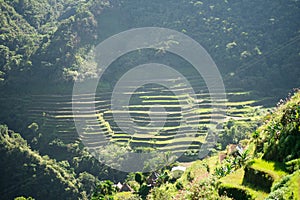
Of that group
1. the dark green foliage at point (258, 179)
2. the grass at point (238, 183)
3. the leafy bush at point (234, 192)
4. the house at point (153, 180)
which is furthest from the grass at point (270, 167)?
the house at point (153, 180)

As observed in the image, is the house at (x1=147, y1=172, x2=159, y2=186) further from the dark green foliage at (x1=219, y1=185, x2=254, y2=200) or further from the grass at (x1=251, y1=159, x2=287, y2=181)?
the grass at (x1=251, y1=159, x2=287, y2=181)

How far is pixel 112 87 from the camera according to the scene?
120 feet

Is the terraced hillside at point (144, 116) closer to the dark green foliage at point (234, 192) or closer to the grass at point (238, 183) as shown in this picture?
the grass at point (238, 183)

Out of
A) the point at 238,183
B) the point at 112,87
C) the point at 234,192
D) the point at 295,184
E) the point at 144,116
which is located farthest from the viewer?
the point at 112,87

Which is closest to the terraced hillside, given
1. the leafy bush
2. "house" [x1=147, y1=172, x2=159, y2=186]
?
"house" [x1=147, y1=172, x2=159, y2=186]

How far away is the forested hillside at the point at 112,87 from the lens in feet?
82.2

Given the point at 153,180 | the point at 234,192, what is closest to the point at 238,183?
the point at 234,192

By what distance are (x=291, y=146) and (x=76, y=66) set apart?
1337 inches

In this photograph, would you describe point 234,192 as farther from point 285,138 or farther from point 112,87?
point 112,87

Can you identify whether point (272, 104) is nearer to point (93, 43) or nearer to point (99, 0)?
point (93, 43)

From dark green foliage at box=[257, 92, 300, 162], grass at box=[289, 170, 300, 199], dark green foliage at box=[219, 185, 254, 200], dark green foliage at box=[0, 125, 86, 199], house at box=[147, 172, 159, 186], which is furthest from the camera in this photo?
dark green foliage at box=[0, 125, 86, 199]

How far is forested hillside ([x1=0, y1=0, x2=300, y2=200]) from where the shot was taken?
25.1m

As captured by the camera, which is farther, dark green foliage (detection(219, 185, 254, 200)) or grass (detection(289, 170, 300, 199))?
dark green foliage (detection(219, 185, 254, 200))

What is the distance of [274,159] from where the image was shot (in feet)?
21.6
